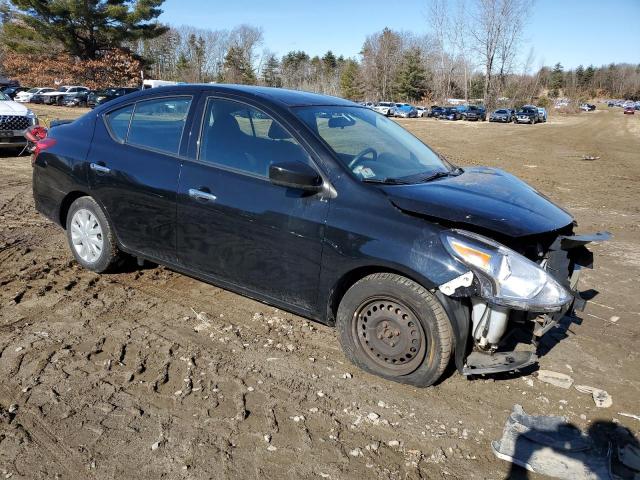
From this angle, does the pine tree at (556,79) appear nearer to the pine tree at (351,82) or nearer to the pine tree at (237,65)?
the pine tree at (351,82)

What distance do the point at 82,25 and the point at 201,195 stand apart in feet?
189

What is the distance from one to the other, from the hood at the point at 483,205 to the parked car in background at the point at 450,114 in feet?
174

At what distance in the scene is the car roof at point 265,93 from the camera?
3988 millimetres

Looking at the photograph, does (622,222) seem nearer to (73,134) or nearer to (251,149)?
(251,149)

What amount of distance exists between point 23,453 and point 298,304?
5.87ft

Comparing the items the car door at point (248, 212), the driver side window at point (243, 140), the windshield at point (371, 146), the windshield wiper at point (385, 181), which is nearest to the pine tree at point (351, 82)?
the windshield at point (371, 146)

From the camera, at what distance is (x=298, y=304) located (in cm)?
367

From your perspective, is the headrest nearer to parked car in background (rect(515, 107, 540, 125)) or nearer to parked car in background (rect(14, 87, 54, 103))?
parked car in background (rect(14, 87, 54, 103))

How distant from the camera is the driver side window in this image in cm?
370

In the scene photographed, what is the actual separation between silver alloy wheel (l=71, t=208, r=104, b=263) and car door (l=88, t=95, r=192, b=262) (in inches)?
11.0

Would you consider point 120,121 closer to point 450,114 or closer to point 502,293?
point 502,293

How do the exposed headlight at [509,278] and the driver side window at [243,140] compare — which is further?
the driver side window at [243,140]

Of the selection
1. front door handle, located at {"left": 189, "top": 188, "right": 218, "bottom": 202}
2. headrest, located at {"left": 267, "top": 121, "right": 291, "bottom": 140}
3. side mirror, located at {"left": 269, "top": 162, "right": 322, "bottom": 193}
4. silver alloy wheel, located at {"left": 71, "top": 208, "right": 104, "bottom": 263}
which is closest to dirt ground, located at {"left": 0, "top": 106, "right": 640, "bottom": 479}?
silver alloy wheel, located at {"left": 71, "top": 208, "right": 104, "bottom": 263}

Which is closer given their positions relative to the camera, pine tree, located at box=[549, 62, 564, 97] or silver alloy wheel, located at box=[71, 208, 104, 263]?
silver alloy wheel, located at box=[71, 208, 104, 263]
